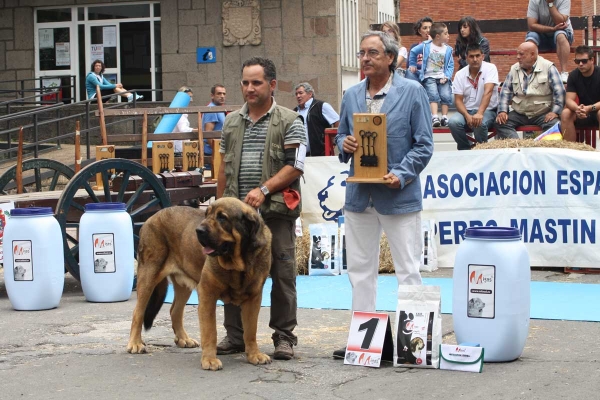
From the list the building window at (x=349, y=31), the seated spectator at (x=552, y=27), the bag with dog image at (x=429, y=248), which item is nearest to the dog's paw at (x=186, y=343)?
the bag with dog image at (x=429, y=248)

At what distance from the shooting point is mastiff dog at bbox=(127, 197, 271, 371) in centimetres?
619

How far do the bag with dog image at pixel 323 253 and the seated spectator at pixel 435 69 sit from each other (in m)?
3.88

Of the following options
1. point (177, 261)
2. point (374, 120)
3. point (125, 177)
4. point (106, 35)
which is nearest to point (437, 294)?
point (374, 120)

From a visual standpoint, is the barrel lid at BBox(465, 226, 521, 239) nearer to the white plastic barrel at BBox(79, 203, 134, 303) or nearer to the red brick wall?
the white plastic barrel at BBox(79, 203, 134, 303)

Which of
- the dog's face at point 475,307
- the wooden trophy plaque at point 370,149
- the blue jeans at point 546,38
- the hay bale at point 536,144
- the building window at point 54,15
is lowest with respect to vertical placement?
the dog's face at point 475,307

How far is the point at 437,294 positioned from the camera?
21.1ft

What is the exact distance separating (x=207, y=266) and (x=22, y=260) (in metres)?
3.39

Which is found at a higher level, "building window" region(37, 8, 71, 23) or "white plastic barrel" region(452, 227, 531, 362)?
"building window" region(37, 8, 71, 23)

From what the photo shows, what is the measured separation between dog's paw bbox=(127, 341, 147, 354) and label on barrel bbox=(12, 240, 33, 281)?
243 centimetres

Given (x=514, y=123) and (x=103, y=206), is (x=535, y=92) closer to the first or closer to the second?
(x=514, y=123)

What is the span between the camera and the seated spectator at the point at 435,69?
14.5 metres

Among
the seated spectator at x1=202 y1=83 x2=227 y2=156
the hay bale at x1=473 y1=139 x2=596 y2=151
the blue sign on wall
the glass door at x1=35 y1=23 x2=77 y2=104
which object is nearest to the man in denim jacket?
the hay bale at x1=473 y1=139 x2=596 y2=151

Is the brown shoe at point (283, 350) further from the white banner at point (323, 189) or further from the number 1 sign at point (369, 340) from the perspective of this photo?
the white banner at point (323, 189)

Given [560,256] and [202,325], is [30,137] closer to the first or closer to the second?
[560,256]
